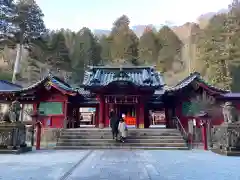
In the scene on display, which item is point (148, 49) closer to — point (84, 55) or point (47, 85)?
point (84, 55)

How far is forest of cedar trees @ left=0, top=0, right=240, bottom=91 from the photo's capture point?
105 ft

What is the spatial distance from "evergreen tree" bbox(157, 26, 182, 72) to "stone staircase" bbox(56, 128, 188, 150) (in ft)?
116

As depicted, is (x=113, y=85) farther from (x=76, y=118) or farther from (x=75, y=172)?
(x=75, y=172)

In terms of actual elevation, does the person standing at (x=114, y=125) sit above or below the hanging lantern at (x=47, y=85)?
below

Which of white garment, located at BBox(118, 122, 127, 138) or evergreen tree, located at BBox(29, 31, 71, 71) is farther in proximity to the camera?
evergreen tree, located at BBox(29, 31, 71, 71)

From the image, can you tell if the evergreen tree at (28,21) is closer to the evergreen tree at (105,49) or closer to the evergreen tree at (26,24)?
the evergreen tree at (26,24)

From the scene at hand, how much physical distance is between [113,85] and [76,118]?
6475mm

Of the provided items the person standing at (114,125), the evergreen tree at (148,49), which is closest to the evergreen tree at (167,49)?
the evergreen tree at (148,49)

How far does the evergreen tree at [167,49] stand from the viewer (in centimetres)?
4984

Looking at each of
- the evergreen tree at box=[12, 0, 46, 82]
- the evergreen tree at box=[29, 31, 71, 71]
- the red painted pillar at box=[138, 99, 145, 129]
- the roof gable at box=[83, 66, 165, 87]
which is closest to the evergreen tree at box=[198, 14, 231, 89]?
the roof gable at box=[83, 66, 165, 87]

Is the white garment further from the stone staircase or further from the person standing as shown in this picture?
the stone staircase

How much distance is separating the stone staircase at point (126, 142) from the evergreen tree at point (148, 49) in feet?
111

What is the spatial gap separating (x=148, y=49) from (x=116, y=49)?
750 centimetres

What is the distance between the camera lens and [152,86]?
17562mm
